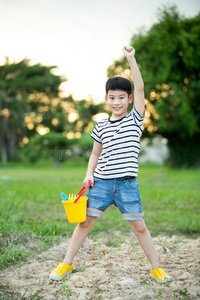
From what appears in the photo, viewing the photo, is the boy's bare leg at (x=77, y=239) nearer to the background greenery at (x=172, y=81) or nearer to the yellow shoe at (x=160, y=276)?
the yellow shoe at (x=160, y=276)

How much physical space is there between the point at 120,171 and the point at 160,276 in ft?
2.37

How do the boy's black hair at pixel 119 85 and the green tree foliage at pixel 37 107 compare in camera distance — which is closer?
the boy's black hair at pixel 119 85

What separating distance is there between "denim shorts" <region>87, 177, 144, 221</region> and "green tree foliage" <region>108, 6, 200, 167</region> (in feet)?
37.1

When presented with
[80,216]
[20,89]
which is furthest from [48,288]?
[20,89]

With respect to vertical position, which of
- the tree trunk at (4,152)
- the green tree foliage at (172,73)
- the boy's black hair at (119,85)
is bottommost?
the tree trunk at (4,152)

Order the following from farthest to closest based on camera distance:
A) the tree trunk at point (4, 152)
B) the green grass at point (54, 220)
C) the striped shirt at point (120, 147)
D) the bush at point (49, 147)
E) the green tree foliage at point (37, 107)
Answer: the green tree foliage at point (37, 107) → the tree trunk at point (4, 152) → the bush at point (49, 147) → the green grass at point (54, 220) → the striped shirt at point (120, 147)

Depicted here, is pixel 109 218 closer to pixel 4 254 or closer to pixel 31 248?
pixel 31 248

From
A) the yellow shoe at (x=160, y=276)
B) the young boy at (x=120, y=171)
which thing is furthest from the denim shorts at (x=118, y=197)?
the yellow shoe at (x=160, y=276)

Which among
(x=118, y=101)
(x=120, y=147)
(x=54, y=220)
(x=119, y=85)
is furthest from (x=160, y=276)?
(x=54, y=220)

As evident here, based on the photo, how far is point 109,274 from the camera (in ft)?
7.02

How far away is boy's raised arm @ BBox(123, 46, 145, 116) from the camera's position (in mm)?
2168

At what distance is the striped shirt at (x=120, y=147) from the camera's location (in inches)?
85.0

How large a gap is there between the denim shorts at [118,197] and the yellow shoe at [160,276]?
36 centimetres

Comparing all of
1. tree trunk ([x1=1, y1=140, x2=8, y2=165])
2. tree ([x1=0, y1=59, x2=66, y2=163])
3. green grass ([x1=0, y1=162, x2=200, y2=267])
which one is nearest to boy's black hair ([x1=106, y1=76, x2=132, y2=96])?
green grass ([x1=0, y1=162, x2=200, y2=267])
